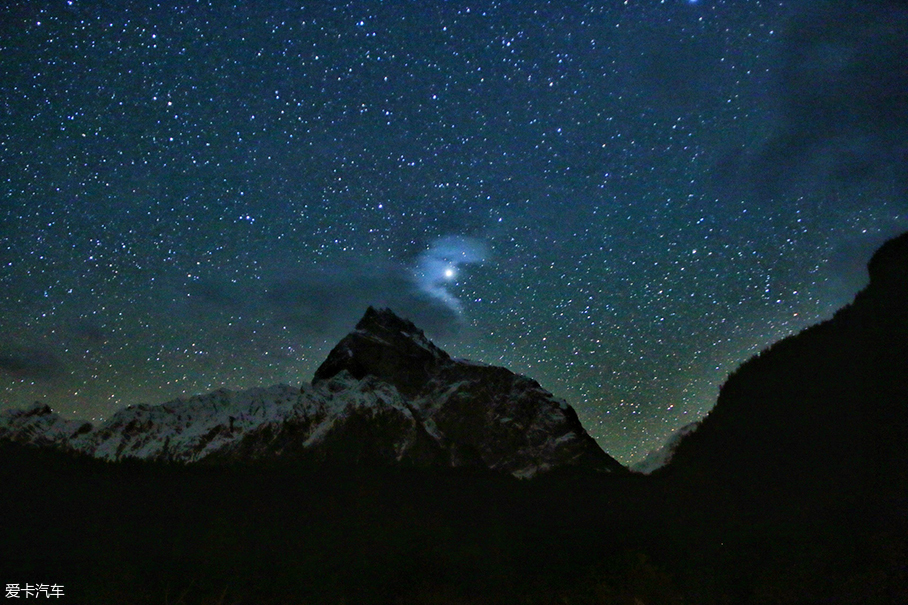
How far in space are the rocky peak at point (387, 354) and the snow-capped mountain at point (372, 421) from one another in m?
0.35

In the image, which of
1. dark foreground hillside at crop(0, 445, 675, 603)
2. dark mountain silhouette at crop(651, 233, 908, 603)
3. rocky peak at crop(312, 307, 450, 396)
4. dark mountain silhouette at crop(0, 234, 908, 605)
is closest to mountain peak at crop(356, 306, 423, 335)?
rocky peak at crop(312, 307, 450, 396)

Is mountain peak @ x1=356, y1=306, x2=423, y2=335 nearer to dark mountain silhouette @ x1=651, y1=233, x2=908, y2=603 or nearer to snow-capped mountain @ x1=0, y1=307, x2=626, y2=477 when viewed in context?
snow-capped mountain @ x1=0, y1=307, x2=626, y2=477

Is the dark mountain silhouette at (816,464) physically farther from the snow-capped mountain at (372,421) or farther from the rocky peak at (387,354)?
the rocky peak at (387,354)

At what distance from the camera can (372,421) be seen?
135375mm

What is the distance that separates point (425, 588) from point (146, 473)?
2075 inches

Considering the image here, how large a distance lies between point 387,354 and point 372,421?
32.7 m

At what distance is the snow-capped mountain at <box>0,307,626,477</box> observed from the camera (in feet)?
429

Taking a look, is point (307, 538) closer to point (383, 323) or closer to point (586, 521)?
point (586, 521)

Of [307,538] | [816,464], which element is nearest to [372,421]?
[307,538]

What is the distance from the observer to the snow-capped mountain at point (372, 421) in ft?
429

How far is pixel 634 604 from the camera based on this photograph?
83.6 feet

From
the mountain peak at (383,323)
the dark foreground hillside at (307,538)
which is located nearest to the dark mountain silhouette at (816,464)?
the dark foreground hillside at (307,538)

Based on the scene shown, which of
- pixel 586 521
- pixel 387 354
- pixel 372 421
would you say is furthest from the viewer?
pixel 387 354

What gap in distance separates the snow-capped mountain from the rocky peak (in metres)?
0.35
